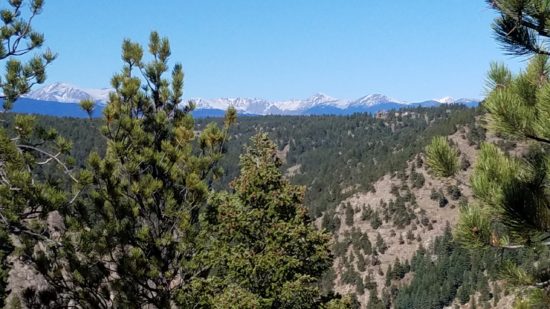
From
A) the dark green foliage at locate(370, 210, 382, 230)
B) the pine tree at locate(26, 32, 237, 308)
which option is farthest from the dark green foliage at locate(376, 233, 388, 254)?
the pine tree at locate(26, 32, 237, 308)

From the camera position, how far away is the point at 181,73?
1005 centimetres

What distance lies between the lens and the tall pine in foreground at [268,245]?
15.2 metres

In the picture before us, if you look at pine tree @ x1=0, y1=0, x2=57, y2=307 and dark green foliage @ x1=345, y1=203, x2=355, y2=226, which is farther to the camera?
dark green foliage @ x1=345, y1=203, x2=355, y2=226

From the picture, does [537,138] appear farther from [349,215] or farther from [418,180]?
[418,180]

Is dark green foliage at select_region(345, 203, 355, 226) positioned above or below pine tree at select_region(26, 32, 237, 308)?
below

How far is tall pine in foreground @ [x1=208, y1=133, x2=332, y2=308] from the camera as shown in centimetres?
1525

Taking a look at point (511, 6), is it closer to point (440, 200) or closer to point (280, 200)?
point (280, 200)

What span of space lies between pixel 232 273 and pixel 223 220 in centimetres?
171

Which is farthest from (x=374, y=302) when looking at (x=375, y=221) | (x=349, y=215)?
(x=349, y=215)

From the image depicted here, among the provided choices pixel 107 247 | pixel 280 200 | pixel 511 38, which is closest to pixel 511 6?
pixel 511 38

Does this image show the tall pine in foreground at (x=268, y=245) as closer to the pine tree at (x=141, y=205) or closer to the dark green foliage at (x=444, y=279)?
the pine tree at (x=141, y=205)

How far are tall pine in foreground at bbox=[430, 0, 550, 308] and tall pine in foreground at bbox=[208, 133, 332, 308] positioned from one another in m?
8.98

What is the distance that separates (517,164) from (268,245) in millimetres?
10300

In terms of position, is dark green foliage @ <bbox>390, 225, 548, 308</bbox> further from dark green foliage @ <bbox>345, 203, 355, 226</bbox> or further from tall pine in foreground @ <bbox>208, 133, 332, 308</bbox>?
tall pine in foreground @ <bbox>208, 133, 332, 308</bbox>
